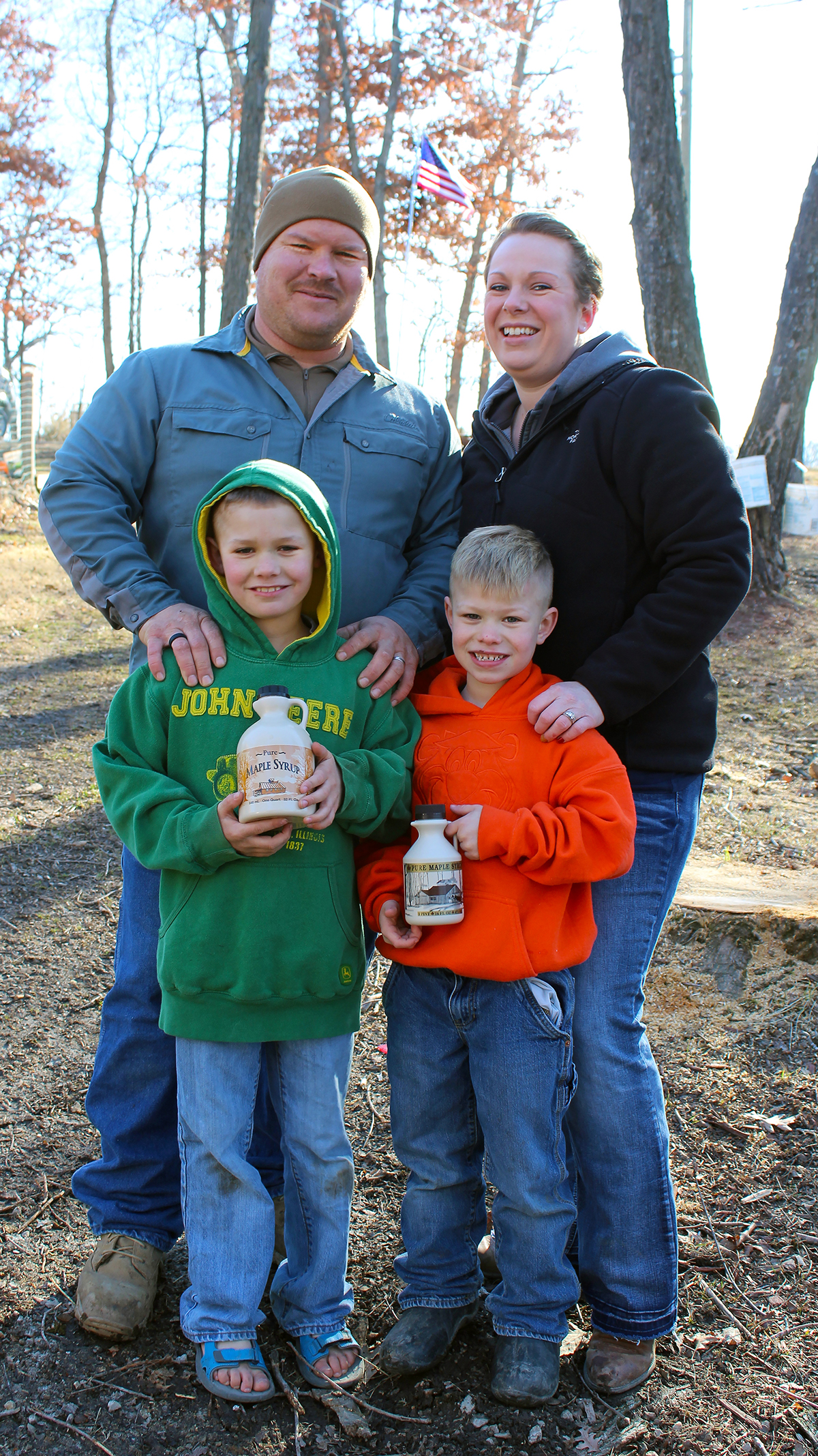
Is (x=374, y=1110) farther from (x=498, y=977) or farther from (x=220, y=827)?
(x=220, y=827)

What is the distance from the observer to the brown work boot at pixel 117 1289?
238 centimetres

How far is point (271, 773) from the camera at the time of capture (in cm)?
199

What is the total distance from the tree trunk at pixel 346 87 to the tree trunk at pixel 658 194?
11.3 meters

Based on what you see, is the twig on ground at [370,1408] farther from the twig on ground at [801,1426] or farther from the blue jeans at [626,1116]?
the twig on ground at [801,1426]

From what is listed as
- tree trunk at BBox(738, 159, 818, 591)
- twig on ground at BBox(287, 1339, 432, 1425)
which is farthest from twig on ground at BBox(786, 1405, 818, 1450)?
tree trunk at BBox(738, 159, 818, 591)

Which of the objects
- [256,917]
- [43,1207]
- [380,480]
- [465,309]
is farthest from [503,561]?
[465,309]

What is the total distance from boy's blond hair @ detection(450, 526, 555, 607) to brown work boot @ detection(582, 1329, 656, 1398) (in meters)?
1.71

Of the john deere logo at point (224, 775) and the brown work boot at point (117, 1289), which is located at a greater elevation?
the john deere logo at point (224, 775)

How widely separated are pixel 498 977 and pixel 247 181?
11.2 meters

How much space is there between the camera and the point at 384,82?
1997 cm

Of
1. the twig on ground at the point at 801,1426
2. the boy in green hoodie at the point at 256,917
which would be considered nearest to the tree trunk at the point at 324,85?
the boy in green hoodie at the point at 256,917

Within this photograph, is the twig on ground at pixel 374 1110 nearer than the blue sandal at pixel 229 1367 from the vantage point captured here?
No

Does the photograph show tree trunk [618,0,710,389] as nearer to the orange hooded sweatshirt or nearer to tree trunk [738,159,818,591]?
tree trunk [738,159,818,591]

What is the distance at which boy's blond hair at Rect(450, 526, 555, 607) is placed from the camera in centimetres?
232
